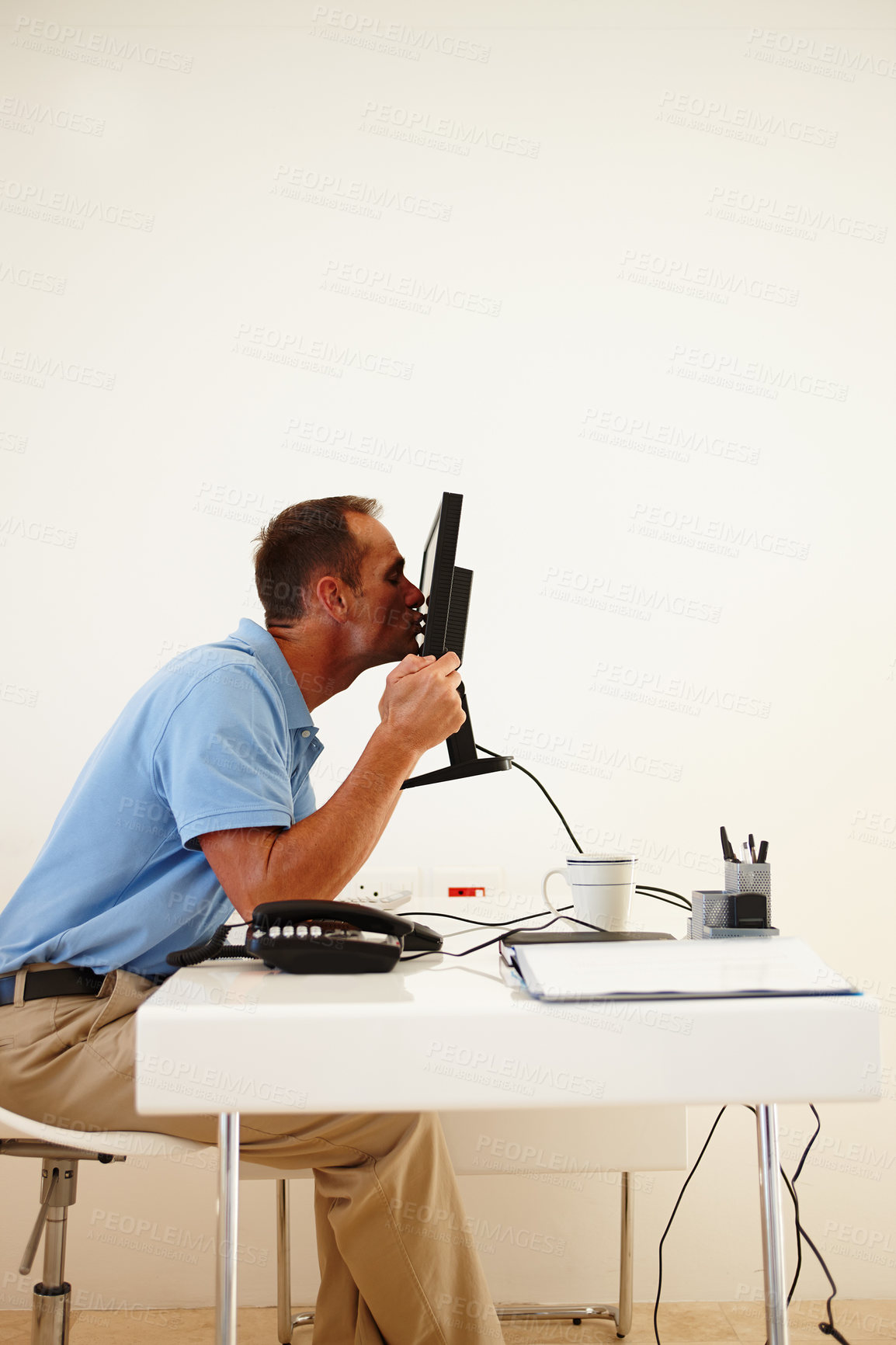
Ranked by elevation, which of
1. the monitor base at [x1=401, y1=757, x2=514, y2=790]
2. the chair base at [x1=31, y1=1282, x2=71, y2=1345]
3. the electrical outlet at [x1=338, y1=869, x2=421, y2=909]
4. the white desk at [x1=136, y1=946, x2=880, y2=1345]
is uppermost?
the monitor base at [x1=401, y1=757, x2=514, y2=790]

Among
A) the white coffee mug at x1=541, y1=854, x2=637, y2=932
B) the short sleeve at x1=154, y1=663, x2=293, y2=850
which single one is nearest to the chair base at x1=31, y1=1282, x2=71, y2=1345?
the short sleeve at x1=154, y1=663, x2=293, y2=850

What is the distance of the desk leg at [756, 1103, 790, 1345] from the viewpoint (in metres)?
0.79

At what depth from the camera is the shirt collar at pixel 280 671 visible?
4.74ft

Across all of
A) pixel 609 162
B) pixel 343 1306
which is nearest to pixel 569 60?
pixel 609 162

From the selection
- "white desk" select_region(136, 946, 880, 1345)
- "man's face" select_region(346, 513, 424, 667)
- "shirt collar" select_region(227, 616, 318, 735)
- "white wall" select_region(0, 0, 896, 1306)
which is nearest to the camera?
"white desk" select_region(136, 946, 880, 1345)

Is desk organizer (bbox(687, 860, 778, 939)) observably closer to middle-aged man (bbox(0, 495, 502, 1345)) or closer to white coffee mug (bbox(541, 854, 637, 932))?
white coffee mug (bbox(541, 854, 637, 932))

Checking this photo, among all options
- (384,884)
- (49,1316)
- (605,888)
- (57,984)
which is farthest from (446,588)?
(49,1316)

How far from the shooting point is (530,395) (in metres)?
2.21

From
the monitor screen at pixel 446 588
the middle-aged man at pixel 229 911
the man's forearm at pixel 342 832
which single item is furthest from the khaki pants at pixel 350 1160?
the monitor screen at pixel 446 588

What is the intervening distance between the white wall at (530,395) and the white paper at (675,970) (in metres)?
1.23

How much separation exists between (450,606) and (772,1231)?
812 mm

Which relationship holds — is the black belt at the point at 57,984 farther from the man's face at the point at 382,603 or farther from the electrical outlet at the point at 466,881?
the electrical outlet at the point at 466,881

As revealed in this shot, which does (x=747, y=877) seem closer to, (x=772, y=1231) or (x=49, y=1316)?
(x=772, y=1231)

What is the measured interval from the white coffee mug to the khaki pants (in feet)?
1.00
